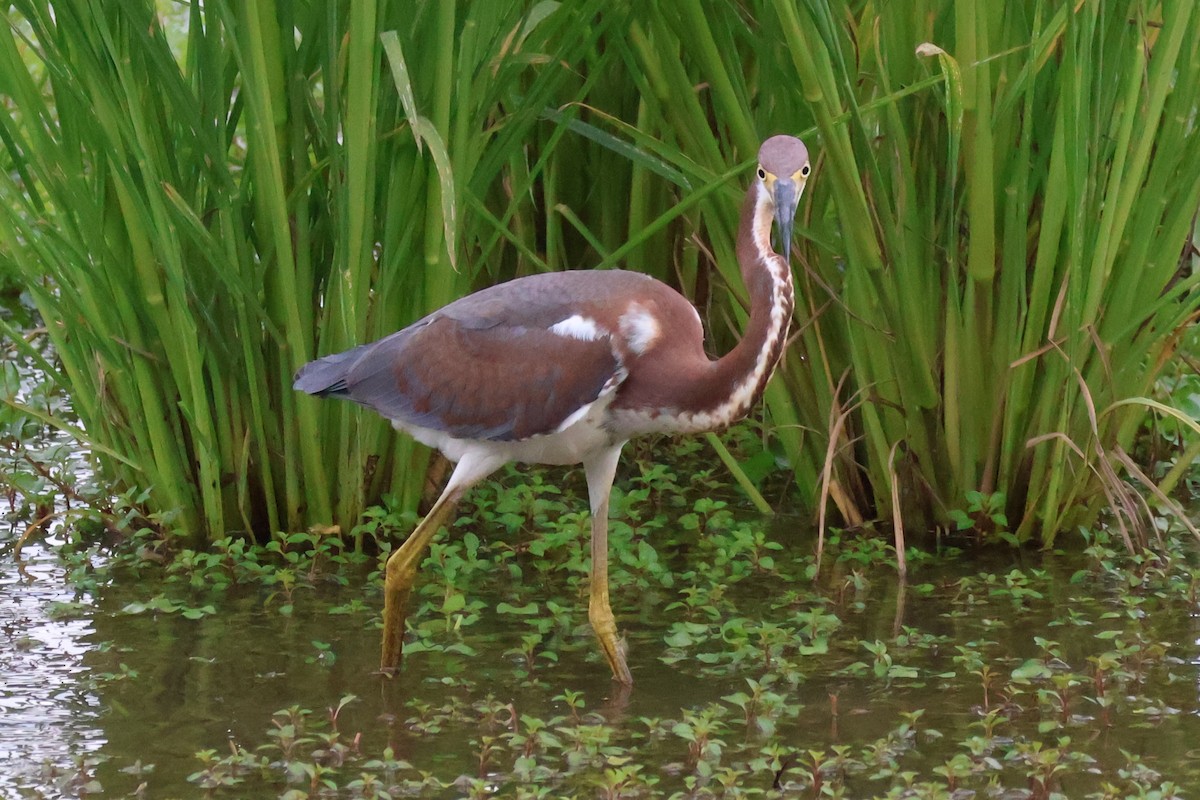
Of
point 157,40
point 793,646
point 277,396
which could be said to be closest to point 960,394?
point 793,646

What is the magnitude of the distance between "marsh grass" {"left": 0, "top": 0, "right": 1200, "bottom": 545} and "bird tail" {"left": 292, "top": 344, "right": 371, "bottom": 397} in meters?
0.07

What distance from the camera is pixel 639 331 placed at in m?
3.66

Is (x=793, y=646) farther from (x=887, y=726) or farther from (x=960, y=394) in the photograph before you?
(x=960, y=394)

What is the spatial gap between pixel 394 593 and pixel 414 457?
78cm

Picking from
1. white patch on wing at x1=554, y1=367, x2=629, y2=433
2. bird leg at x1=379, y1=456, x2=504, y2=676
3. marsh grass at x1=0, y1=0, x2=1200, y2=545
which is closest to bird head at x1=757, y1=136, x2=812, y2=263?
marsh grass at x1=0, y1=0, x2=1200, y2=545

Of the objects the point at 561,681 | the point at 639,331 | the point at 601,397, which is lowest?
the point at 561,681

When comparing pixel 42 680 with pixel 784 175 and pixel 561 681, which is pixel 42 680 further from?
pixel 784 175

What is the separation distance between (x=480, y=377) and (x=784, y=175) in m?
0.88

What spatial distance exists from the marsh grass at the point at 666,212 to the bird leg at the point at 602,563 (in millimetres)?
657

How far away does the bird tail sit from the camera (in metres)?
3.98

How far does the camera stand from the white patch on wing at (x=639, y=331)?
12.0 feet

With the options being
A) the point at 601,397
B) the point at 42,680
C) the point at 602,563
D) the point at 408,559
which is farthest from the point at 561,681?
the point at 42,680

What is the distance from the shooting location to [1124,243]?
168 inches

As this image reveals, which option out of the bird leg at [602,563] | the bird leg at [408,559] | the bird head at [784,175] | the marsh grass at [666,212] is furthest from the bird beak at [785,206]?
the bird leg at [408,559]
